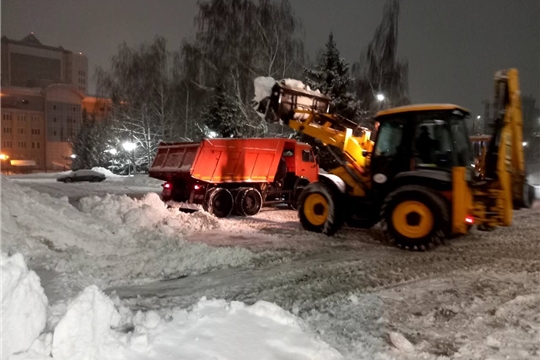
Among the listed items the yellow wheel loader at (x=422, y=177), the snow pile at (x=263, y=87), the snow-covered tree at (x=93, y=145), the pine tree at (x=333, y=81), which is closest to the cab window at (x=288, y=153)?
the snow pile at (x=263, y=87)

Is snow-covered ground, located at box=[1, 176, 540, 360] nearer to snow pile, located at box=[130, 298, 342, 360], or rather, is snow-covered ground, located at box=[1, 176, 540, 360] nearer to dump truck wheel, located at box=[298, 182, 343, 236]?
snow pile, located at box=[130, 298, 342, 360]

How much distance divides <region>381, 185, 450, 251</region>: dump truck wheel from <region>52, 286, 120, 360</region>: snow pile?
21.7ft

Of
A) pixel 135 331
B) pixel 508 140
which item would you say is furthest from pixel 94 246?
pixel 508 140

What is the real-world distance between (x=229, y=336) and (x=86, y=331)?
1.32m

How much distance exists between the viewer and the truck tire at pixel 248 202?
14547 millimetres

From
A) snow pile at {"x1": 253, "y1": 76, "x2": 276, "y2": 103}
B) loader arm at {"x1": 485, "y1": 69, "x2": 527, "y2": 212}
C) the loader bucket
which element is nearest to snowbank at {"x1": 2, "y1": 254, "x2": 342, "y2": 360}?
loader arm at {"x1": 485, "y1": 69, "x2": 527, "y2": 212}

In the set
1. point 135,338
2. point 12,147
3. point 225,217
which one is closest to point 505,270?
point 135,338

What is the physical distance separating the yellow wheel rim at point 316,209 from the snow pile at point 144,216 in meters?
2.55

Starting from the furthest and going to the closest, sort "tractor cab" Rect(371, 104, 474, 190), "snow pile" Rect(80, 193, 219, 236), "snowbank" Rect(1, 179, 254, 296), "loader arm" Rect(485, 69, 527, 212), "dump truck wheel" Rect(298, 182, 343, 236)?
1. "dump truck wheel" Rect(298, 182, 343, 236)
2. "snow pile" Rect(80, 193, 219, 236)
3. "tractor cab" Rect(371, 104, 474, 190)
4. "loader arm" Rect(485, 69, 527, 212)
5. "snowbank" Rect(1, 179, 254, 296)

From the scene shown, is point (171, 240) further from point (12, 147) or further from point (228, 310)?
point (12, 147)

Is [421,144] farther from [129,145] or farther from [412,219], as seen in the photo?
[129,145]

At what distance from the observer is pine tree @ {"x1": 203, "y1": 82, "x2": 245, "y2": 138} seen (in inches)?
1144

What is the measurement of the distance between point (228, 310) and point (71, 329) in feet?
5.56

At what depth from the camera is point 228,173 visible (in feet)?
47.3
